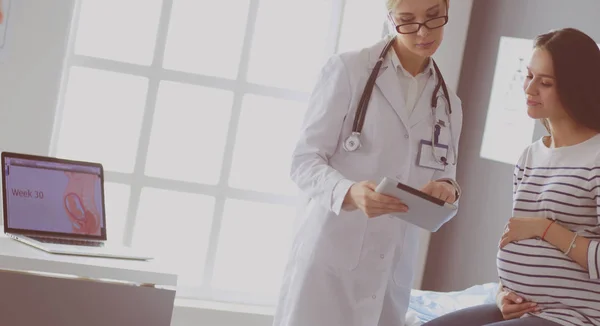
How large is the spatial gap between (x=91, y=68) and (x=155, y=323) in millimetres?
2143

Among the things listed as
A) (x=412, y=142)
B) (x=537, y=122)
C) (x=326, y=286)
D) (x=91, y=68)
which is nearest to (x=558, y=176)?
(x=412, y=142)

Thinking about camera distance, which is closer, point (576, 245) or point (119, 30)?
point (576, 245)

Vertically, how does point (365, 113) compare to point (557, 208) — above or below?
above

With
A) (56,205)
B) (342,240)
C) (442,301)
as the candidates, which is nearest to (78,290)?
(56,205)

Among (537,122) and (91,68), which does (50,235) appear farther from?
(537,122)

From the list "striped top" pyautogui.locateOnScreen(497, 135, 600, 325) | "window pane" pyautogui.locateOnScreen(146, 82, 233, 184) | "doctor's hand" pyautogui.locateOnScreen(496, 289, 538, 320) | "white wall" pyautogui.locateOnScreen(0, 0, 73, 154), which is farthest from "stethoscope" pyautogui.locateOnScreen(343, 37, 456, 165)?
"white wall" pyautogui.locateOnScreen(0, 0, 73, 154)

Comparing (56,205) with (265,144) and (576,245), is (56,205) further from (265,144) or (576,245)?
(265,144)

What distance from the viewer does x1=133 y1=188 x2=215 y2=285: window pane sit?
13.9 ft

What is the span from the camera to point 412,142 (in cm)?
235

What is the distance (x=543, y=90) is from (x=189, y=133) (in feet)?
7.77

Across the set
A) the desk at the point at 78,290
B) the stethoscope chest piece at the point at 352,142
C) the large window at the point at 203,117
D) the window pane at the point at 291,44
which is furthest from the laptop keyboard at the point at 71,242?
the window pane at the point at 291,44

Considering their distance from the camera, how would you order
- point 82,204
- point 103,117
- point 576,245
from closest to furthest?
point 576,245 < point 82,204 < point 103,117

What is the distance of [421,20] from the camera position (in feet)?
7.59

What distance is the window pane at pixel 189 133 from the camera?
13.9 feet
